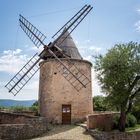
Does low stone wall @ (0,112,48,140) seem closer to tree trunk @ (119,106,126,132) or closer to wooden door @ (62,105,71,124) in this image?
wooden door @ (62,105,71,124)

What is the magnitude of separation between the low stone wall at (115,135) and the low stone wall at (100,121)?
1.16m

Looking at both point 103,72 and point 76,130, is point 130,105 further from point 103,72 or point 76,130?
point 76,130

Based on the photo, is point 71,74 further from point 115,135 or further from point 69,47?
point 115,135

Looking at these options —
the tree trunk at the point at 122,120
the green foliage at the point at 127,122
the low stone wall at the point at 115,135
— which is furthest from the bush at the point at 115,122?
the low stone wall at the point at 115,135

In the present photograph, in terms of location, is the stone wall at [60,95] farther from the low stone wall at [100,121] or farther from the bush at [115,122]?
the bush at [115,122]

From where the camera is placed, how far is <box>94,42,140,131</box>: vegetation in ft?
84.8

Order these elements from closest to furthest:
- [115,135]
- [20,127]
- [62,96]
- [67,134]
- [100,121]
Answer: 1. [20,127]
2. [67,134]
3. [115,135]
4. [100,121]
5. [62,96]

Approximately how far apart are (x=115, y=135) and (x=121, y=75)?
17.0ft

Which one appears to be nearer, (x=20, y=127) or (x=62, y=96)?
(x=20, y=127)

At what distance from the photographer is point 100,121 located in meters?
26.7

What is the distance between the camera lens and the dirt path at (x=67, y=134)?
21.9 meters

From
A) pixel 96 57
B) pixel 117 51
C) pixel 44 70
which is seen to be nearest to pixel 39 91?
pixel 44 70

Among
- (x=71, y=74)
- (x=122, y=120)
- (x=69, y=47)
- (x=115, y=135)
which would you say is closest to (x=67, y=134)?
(x=115, y=135)

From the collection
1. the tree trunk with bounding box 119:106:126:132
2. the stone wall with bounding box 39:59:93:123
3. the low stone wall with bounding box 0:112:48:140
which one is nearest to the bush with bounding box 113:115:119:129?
the tree trunk with bounding box 119:106:126:132
